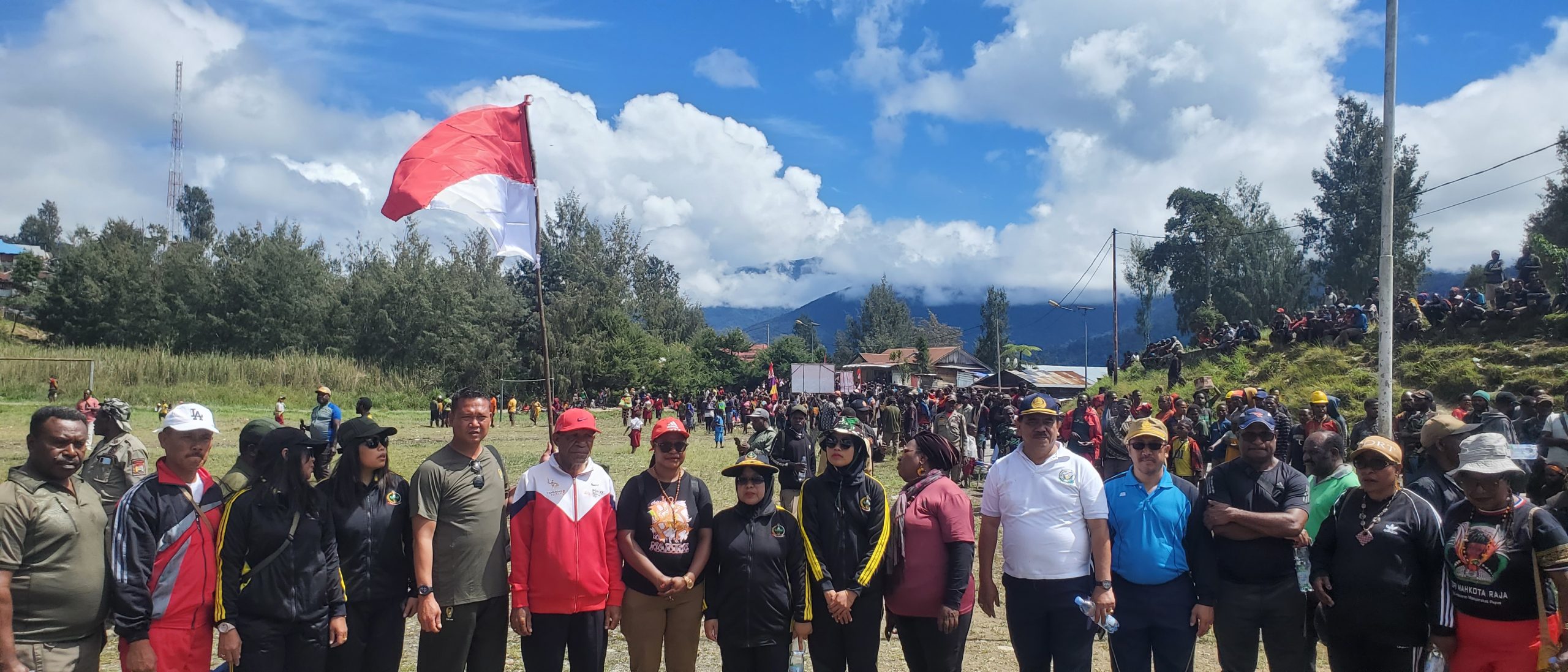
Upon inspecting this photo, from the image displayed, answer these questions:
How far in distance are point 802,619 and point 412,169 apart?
15.8ft

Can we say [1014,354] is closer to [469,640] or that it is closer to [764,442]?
[764,442]

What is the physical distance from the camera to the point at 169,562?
12.3 ft

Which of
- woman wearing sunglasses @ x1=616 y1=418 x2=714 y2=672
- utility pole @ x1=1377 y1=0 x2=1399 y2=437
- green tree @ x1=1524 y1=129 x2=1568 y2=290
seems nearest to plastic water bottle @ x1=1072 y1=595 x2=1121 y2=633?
woman wearing sunglasses @ x1=616 y1=418 x2=714 y2=672

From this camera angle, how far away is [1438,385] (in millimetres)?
17516

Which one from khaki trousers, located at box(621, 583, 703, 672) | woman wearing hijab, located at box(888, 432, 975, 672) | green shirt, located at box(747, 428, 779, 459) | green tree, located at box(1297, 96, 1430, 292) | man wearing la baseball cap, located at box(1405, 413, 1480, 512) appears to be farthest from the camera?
green tree, located at box(1297, 96, 1430, 292)

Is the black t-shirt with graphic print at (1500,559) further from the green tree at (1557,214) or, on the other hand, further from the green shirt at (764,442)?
the green tree at (1557,214)

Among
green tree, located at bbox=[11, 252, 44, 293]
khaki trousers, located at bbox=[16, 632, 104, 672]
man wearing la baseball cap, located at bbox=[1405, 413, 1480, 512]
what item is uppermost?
green tree, located at bbox=[11, 252, 44, 293]

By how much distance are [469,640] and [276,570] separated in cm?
99

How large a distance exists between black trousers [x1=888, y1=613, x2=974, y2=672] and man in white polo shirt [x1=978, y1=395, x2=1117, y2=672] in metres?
0.28

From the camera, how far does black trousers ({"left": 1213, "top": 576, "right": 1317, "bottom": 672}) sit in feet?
14.2

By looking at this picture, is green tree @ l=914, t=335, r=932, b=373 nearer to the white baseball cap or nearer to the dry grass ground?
the dry grass ground

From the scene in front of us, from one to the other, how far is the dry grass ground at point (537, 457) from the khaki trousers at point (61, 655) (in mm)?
2310

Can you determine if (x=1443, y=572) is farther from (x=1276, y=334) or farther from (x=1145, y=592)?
(x=1276, y=334)

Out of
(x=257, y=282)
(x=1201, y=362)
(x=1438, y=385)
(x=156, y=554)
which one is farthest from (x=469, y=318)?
(x=156, y=554)
